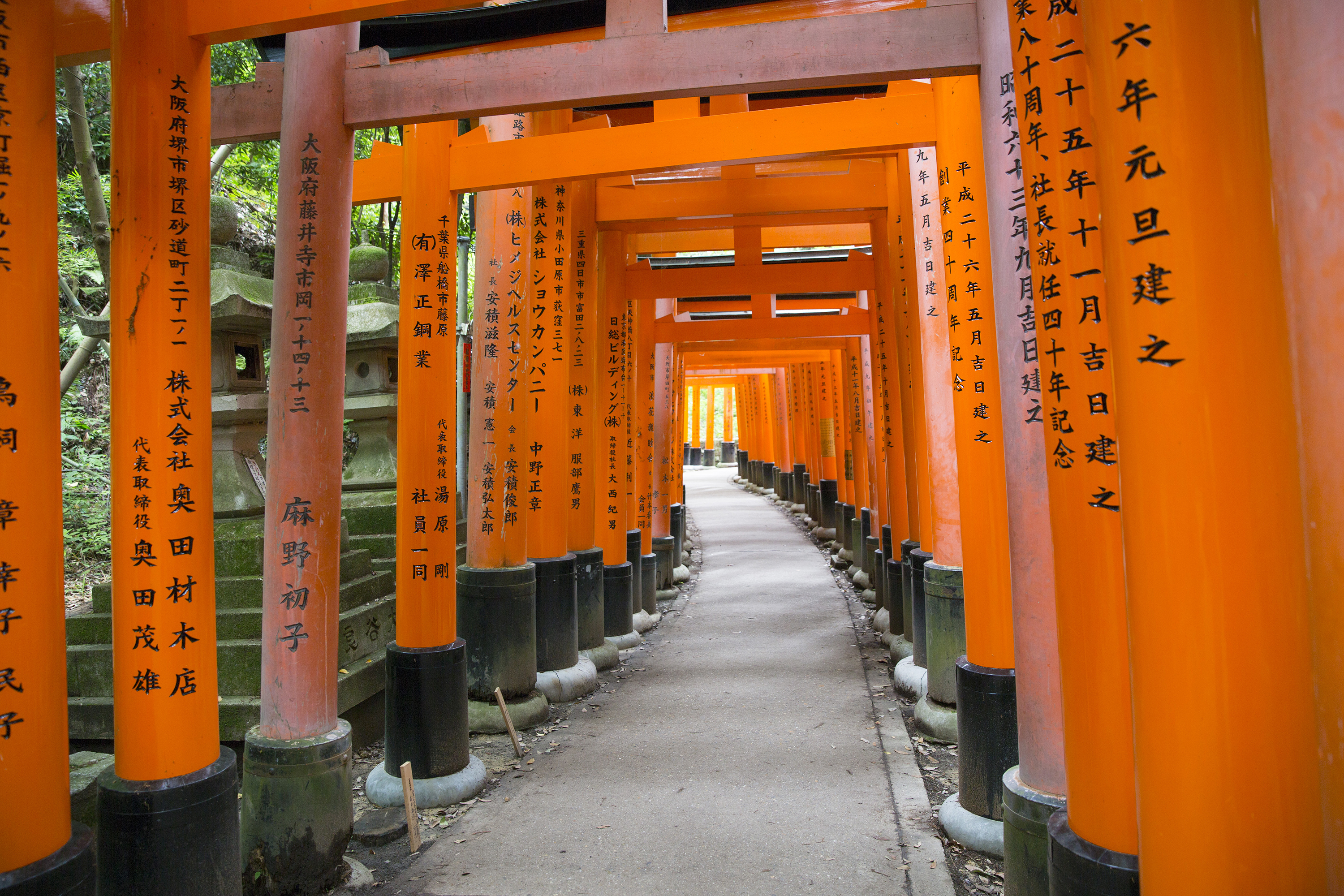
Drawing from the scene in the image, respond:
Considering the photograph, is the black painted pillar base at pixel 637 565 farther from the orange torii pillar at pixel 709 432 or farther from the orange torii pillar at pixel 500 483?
the orange torii pillar at pixel 709 432

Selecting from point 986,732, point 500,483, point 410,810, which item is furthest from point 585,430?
point 986,732

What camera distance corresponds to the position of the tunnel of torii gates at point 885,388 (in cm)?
144

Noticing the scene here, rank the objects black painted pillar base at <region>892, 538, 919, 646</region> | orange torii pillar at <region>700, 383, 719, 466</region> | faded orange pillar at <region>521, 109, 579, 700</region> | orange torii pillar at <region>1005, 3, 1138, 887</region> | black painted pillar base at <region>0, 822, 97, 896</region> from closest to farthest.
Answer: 1. orange torii pillar at <region>1005, 3, 1138, 887</region>
2. black painted pillar base at <region>0, 822, 97, 896</region>
3. faded orange pillar at <region>521, 109, 579, 700</region>
4. black painted pillar base at <region>892, 538, 919, 646</region>
5. orange torii pillar at <region>700, 383, 719, 466</region>

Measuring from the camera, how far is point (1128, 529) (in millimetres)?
1559

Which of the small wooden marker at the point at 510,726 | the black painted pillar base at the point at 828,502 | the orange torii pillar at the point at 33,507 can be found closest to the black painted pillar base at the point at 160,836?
the orange torii pillar at the point at 33,507

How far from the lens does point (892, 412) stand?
6.76 metres

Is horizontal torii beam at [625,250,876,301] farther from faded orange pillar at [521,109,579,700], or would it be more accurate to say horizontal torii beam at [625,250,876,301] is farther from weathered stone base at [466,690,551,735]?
weathered stone base at [466,690,551,735]

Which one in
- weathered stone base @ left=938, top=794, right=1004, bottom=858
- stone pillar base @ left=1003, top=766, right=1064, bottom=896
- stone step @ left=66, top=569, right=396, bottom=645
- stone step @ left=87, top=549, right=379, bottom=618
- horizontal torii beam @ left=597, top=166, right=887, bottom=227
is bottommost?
weathered stone base @ left=938, top=794, right=1004, bottom=858

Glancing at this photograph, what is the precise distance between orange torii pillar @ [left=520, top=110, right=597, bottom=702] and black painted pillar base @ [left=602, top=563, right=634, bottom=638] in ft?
4.42

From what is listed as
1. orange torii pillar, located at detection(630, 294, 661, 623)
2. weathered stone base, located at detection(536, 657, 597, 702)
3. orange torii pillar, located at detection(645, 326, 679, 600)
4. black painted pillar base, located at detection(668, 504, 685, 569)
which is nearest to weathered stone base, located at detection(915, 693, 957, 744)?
weathered stone base, located at detection(536, 657, 597, 702)

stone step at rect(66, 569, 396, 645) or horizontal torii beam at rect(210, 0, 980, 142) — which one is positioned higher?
horizontal torii beam at rect(210, 0, 980, 142)

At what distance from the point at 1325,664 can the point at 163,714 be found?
3077mm

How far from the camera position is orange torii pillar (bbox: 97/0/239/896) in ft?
8.75

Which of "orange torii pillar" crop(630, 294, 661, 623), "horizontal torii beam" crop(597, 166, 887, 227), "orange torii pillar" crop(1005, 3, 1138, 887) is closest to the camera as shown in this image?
"orange torii pillar" crop(1005, 3, 1138, 887)
